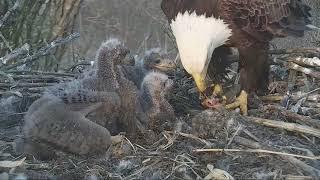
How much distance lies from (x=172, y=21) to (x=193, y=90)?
55 centimetres

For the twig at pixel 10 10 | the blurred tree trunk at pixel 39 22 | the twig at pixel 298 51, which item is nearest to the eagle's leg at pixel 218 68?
the twig at pixel 298 51

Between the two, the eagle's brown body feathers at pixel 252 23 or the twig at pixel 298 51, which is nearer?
the eagle's brown body feathers at pixel 252 23

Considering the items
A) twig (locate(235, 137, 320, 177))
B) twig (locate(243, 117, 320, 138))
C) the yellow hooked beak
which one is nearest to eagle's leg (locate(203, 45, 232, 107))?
the yellow hooked beak

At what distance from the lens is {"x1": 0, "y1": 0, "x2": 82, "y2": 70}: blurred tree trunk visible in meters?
5.32

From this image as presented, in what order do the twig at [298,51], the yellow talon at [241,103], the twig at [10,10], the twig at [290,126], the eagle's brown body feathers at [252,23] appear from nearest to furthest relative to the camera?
1. the twig at [290,126]
2. the eagle's brown body feathers at [252,23]
3. the yellow talon at [241,103]
4. the twig at [298,51]
5. the twig at [10,10]

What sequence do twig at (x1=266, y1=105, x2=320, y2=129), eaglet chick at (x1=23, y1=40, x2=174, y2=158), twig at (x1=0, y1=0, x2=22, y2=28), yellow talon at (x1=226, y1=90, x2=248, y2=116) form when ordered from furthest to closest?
1. twig at (x1=0, y1=0, x2=22, y2=28)
2. yellow talon at (x1=226, y1=90, x2=248, y2=116)
3. twig at (x1=266, y1=105, x2=320, y2=129)
4. eaglet chick at (x1=23, y1=40, x2=174, y2=158)

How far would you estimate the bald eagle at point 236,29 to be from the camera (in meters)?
3.76

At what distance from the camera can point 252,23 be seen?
13.4ft

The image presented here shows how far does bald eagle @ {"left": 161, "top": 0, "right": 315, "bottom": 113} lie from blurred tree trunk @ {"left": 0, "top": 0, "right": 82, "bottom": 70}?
130 centimetres

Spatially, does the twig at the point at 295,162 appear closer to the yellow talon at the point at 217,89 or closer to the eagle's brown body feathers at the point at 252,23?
the eagle's brown body feathers at the point at 252,23

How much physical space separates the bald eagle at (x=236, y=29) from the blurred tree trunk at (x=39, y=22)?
1298 mm

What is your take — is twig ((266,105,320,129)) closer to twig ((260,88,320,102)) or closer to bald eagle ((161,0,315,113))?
twig ((260,88,320,102))

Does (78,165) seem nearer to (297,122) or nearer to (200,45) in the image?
(200,45)

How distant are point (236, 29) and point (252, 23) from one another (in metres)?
0.12
